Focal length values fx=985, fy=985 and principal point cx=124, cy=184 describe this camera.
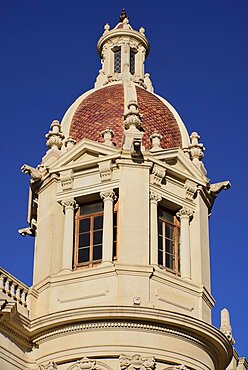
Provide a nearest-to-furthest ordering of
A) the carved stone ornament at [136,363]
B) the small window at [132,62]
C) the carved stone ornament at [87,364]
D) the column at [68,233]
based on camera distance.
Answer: the carved stone ornament at [136,363], the carved stone ornament at [87,364], the column at [68,233], the small window at [132,62]

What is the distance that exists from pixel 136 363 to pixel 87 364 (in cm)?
154

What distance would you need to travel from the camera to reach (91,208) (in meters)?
35.2

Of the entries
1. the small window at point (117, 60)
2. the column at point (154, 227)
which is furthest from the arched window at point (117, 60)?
the column at point (154, 227)

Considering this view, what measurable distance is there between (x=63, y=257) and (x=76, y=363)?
4398mm

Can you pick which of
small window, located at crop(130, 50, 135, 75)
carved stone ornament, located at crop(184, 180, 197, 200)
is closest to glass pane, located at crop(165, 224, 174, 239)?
carved stone ornament, located at crop(184, 180, 197, 200)

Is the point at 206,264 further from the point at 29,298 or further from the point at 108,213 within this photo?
the point at 29,298

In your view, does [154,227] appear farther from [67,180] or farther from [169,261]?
[67,180]

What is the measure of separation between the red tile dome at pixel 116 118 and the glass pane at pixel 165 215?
2583 millimetres

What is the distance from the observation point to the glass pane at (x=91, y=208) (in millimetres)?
35062

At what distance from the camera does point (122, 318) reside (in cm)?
3130

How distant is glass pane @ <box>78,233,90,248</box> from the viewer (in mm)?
34644

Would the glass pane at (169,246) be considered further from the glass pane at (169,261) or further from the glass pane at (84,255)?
the glass pane at (84,255)

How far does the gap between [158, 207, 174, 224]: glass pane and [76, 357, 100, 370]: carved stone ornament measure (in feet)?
21.6

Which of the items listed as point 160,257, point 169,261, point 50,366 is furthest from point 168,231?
point 50,366
